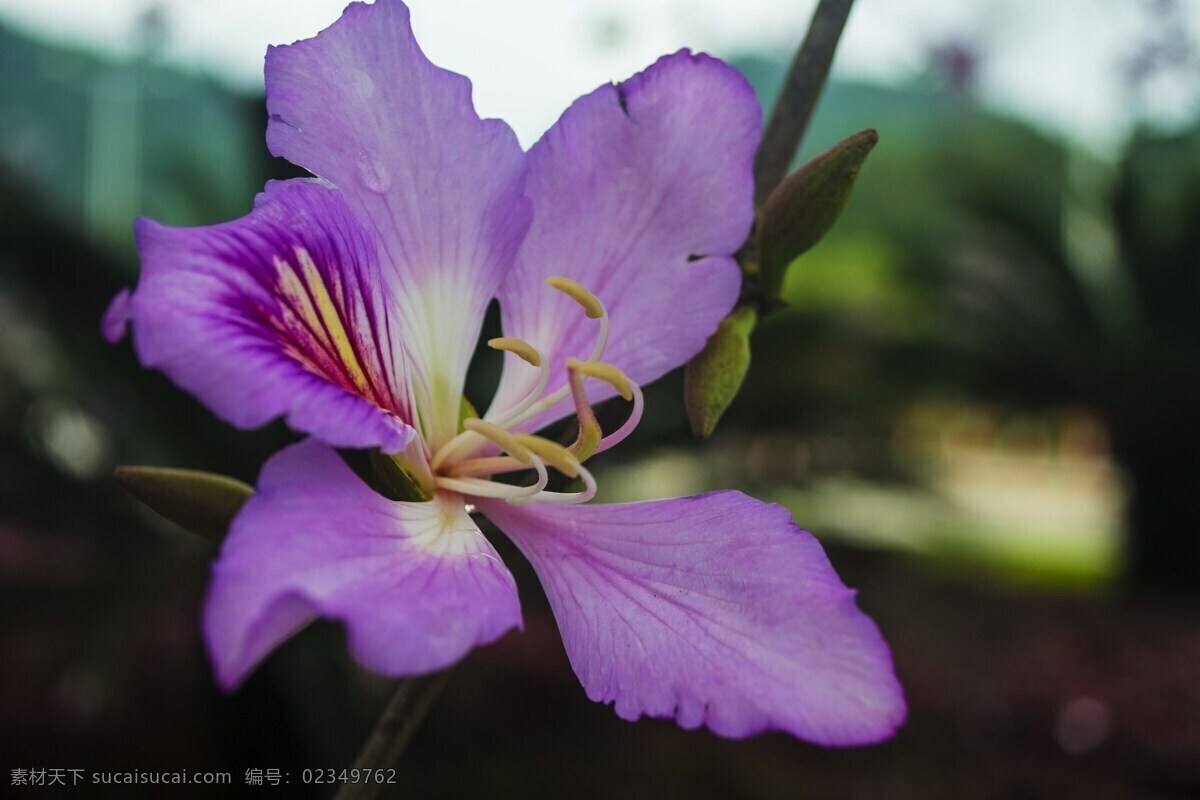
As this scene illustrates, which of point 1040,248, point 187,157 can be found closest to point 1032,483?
point 1040,248

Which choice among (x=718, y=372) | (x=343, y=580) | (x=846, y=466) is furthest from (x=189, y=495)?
(x=846, y=466)

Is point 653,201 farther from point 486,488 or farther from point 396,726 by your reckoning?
point 396,726

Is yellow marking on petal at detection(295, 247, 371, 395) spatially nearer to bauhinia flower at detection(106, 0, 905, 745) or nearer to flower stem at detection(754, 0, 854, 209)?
bauhinia flower at detection(106, 0, 905, 745)

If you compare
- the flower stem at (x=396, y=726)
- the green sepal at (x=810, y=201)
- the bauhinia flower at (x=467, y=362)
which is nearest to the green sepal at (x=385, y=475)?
the bauhinia flower at (x=467, y=362)

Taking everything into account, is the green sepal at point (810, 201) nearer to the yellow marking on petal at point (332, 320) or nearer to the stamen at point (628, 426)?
the stamen at point (628, 426)

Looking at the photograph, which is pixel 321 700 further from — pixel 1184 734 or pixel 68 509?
pixel 1184 734
